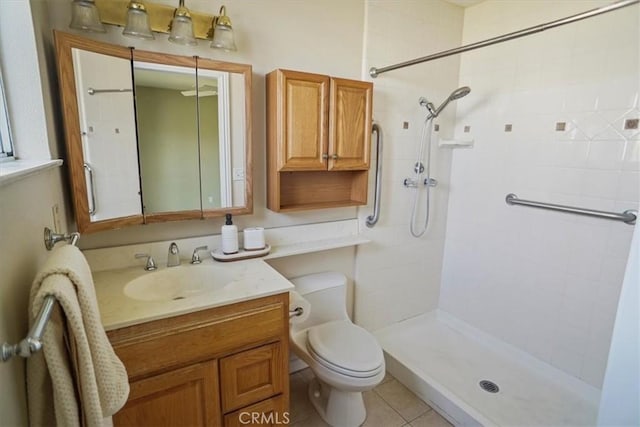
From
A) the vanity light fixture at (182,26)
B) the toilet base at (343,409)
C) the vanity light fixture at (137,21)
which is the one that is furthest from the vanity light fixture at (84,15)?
the toilet base at (343,409)

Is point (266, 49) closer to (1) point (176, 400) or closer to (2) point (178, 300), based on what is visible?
(2) point (178, 300)

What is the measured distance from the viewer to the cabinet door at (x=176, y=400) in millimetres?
1195

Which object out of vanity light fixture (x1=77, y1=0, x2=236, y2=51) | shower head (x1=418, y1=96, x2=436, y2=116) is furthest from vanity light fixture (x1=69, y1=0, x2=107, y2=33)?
shower head (x1=418, y1=96, x2=436, y2=116)

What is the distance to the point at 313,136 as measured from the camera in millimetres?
1812

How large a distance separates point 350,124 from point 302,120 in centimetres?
30

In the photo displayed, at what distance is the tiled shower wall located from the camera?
1.79 metres

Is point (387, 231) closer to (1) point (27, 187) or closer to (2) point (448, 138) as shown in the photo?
(2) point (448, 138)

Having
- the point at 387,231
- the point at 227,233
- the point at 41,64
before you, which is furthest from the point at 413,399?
the point at 41,64

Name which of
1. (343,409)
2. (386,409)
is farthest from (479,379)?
(343,409)

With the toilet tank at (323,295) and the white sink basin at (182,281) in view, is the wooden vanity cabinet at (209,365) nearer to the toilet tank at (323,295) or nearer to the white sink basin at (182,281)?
the white sink basin at (182,281)

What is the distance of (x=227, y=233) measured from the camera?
1692 millimetres

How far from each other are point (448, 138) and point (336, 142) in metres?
1.09

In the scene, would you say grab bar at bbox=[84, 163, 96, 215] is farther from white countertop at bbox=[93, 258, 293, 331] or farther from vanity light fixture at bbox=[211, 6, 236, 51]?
vanity light fixture at bbox=[211, 6, 236, 51]

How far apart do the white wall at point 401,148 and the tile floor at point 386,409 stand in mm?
487
